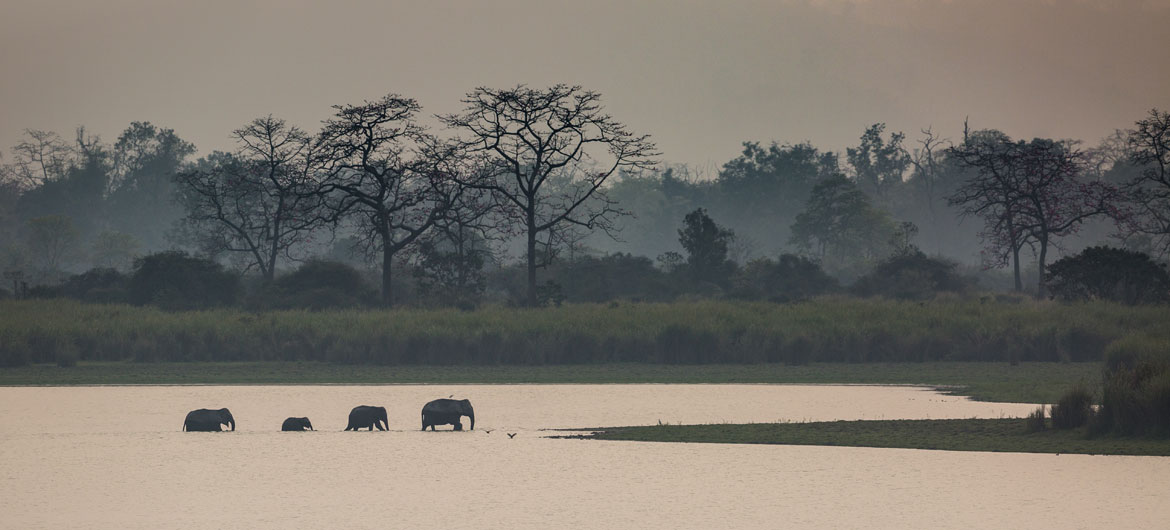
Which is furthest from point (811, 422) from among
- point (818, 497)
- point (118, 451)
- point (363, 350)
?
point (363, 350)

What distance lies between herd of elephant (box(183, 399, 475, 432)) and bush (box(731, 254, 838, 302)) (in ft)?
104

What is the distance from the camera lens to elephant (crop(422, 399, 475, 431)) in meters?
18.4

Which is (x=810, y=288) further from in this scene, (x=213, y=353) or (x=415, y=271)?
(x=213, y=353)

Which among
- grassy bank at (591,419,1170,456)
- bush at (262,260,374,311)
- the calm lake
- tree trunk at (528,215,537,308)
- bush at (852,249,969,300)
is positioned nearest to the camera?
the calm lake

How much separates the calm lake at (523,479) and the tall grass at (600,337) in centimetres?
1069

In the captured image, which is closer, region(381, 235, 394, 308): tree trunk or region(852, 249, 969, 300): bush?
region(381, 235, 394, 308): tree trunk

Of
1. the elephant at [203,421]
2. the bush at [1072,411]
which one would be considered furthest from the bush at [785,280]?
the elephant at [203,421]

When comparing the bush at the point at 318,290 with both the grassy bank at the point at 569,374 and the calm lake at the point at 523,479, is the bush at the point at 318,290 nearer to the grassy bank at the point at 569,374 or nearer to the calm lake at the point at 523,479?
the grassy bank at the point at 569,374

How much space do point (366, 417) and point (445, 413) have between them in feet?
3.69

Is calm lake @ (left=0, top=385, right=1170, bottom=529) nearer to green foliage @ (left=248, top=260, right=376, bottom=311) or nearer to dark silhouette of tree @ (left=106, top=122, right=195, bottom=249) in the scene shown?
green foliage @ (left=248, top=260, right=376, bottom=311)

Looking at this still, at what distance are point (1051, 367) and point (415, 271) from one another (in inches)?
970

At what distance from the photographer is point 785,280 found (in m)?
52.0

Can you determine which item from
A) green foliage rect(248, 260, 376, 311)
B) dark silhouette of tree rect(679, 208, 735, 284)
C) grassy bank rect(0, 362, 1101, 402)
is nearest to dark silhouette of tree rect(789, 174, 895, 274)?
dark silhouette of tree rect(679, 208, 735, 284)

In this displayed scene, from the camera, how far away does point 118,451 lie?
1593cm
